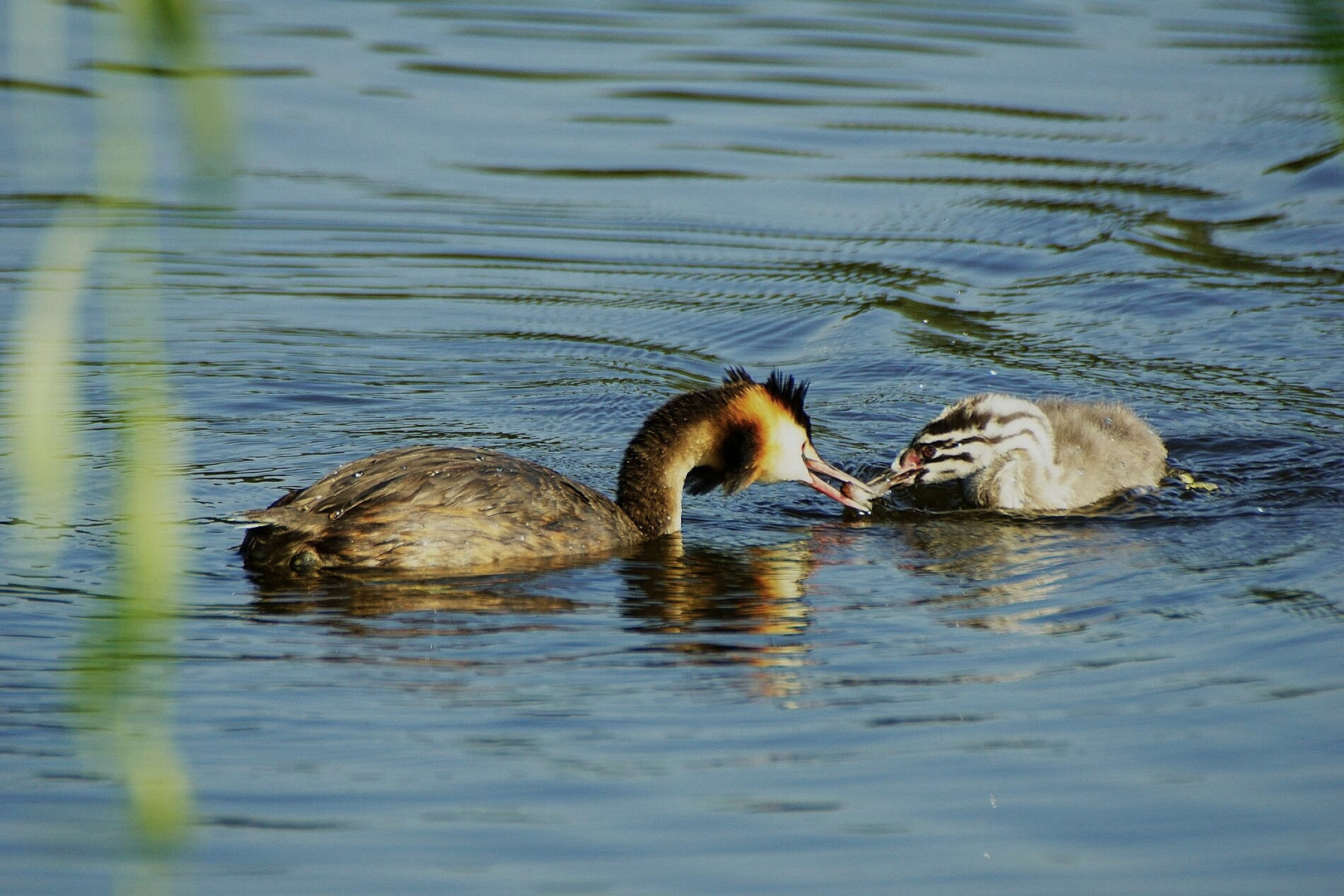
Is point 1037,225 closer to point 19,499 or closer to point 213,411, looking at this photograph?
point 213,411

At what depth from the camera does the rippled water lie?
4629 mm

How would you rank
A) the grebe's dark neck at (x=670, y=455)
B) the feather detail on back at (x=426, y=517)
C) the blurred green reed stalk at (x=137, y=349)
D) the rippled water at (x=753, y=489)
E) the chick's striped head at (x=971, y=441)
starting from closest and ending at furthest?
the blurred green reed stalk at (x=137, y=349), the rippled water at (x=753, y=489), the feather detail on back at (x=426, y=517), the grebe's dark neck at (x=670, y=455), the chick's striped head at (x=971, y=441)

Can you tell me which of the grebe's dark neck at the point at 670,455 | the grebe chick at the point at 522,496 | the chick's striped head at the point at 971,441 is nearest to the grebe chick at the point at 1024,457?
the chick's striped head at the point at 971,441

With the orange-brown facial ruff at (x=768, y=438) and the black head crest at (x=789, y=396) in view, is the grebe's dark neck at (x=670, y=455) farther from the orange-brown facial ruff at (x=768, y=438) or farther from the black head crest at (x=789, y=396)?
the black head crest at (x=789, y=396)

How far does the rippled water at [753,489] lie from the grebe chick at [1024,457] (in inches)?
8.4

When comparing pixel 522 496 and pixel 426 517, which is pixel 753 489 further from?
pixel 426 517

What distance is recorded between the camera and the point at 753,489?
8.59 m

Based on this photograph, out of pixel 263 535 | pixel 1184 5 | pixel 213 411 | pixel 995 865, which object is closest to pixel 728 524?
pixel 263 535

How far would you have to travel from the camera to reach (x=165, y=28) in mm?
1741

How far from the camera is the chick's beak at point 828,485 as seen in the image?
25.7ft

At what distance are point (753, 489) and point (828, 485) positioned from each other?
28.3 inches

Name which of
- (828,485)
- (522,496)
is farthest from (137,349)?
(828,485)

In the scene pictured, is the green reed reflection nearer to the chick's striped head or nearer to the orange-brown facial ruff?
the orange-brown facial ruff

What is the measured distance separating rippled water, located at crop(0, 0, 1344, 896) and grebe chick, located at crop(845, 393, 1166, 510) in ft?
0.70
